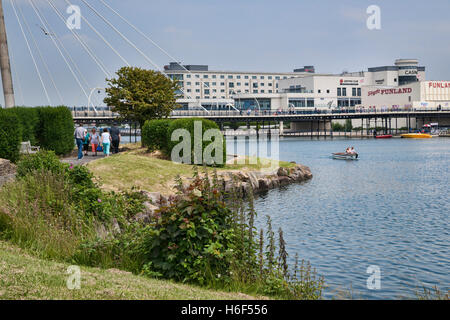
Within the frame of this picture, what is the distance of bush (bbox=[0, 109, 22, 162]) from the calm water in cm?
1186

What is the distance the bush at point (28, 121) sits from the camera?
28.2m

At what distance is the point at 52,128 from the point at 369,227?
2086 centimetres

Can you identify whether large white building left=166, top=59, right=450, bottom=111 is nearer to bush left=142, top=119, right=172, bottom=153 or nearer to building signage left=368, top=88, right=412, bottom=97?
building signage left=368, top=88, right=412, bottom=97

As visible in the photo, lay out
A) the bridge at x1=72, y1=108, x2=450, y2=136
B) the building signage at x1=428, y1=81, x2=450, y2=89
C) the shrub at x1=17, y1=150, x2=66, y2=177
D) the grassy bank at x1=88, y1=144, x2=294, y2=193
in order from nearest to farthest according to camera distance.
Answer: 1. the shrub at x1=17, y1=150, x2=66, y2=177
2. the grassy bank at x1=88, y1=144, x2=294, y2=193
3. the bridge at x1=72, y1=108, x2=450, y2=136
4. the building signage at x1=428, y1=81, x2=450, y2=89

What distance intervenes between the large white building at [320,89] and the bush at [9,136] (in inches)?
3793

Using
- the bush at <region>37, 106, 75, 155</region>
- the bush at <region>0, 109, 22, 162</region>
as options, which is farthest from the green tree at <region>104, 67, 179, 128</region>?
the bush at <region>0, 109, 22, 162</region>

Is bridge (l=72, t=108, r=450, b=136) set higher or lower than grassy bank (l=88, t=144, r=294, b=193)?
higher

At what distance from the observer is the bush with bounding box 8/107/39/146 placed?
2825 cm

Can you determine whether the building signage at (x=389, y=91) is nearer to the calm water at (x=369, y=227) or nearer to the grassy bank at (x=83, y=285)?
the calm water at (x=369, y=227)

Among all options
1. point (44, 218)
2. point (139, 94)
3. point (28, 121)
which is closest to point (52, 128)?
point (28, 121)

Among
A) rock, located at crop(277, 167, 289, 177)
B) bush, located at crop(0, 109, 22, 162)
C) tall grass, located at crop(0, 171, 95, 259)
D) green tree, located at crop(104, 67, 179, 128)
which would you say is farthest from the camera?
green tree, located at crop(104, 67, 179, 128)

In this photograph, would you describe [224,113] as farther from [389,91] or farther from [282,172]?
[282,172]

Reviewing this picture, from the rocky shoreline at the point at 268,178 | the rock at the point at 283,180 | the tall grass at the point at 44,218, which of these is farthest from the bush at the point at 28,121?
the tall grass at the point at 44,218

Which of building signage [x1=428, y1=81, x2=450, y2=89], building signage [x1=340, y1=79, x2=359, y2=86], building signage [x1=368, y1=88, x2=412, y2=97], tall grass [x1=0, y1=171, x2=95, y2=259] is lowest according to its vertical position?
tall grass [x1=0, y1=171, x2=95, y2=259]
